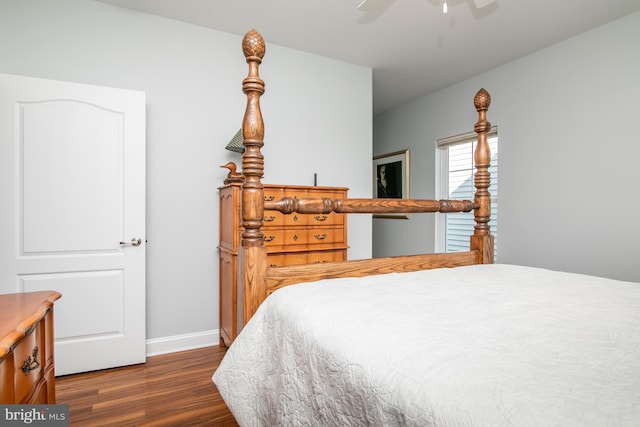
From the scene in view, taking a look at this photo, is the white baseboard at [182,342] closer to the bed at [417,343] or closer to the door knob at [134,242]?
the door knob at [134,242]

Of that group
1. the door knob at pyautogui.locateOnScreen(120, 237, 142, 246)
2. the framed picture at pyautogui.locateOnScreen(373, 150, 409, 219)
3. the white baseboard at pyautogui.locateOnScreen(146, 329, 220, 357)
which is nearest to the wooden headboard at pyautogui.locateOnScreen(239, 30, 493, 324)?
the door knob at pyautogui.locateOnScreen(120, 237, 142, 246)

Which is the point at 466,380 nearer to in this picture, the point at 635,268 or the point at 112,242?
the point at 112,242

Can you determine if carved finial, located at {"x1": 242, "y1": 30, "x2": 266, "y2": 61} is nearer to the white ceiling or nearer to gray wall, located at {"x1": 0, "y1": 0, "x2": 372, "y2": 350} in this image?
the white ceiling

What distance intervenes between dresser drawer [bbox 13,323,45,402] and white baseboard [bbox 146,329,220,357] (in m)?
1.69

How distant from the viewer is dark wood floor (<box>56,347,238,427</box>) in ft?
6.25

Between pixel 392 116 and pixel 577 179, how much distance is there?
2.76m

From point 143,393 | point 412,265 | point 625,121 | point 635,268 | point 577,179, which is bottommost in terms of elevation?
point 143,393

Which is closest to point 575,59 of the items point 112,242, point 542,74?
point 542,74

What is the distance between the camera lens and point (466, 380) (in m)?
0.59

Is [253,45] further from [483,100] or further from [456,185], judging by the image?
[456,185]

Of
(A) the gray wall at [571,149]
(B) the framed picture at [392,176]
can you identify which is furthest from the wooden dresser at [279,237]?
(B) the framed picture at [392,176]

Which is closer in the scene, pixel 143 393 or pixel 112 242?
pixel 143 393

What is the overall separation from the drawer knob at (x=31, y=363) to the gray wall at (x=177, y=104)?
5.66ft

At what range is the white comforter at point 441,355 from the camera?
1.77 feet
